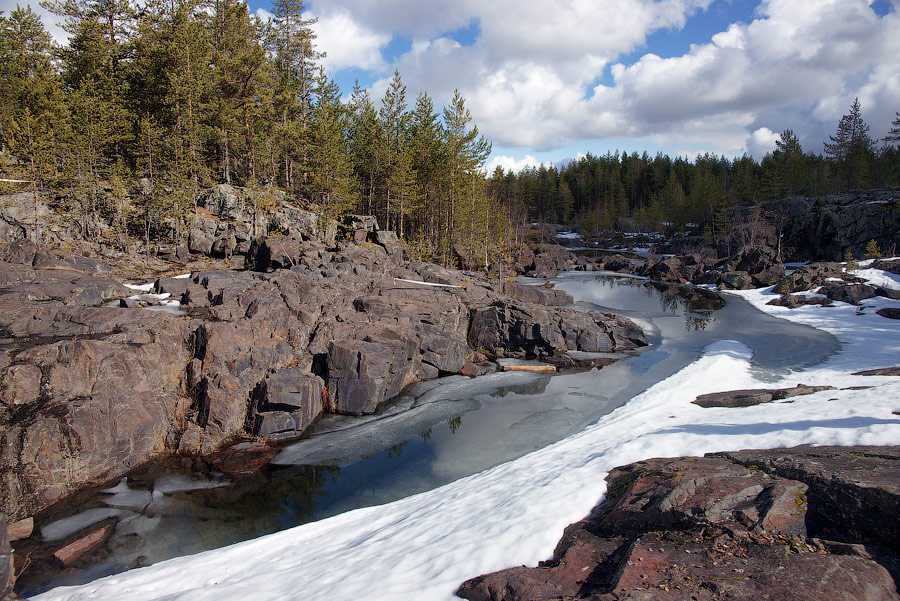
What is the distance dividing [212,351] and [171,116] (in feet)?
91.0

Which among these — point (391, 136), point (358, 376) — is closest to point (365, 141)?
point (391, 136)

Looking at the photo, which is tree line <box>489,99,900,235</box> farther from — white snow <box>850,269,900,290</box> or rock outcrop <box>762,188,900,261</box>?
white snow <box>850,269,900,290</box>

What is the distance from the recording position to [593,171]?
136 metres

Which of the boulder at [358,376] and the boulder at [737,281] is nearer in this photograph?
the boulder at [358,376]

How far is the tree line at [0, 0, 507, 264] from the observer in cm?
2878

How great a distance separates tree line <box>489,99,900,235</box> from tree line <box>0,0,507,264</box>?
2688cm

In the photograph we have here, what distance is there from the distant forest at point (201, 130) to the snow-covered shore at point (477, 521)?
96.5 ft

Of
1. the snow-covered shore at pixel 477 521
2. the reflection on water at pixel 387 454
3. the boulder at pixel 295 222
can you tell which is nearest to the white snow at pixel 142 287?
the reflection on water at pixel 387 454

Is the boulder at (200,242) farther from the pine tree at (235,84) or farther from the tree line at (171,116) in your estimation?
the pine tree at (235,84)

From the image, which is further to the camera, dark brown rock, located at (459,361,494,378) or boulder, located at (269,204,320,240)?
boulder, located at (269,204,320,240)

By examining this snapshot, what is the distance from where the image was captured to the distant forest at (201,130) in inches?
1150

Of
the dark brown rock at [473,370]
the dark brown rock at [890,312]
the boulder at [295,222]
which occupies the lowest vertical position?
the dark brown rock at [473,370]

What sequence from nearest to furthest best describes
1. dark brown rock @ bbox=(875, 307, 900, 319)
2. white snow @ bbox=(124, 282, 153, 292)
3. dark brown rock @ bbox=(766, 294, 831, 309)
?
white snow @ bbox=(124, 282, 153, 292), dark brown rock @ bbox=(875, 307, 900, 319), dark brown rock @ bbox=(766, 294, 831, 309)

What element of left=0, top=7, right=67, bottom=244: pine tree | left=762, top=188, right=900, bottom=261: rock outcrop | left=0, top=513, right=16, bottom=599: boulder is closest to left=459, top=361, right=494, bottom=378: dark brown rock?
left=0, top=513, right=16, bottom=599: boulder
